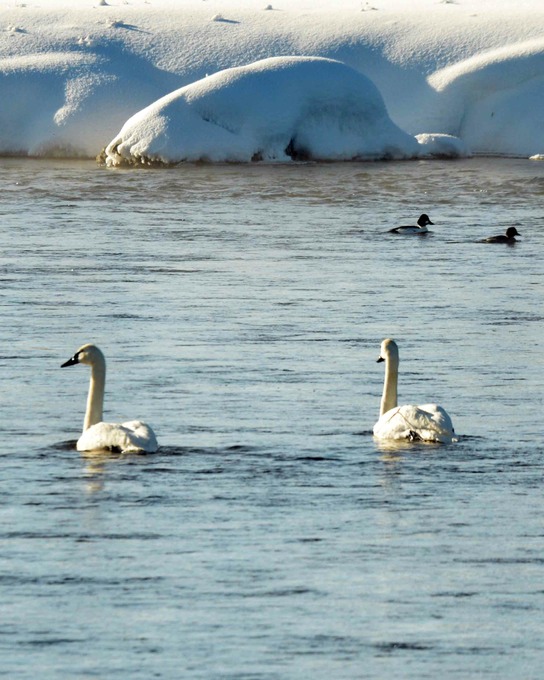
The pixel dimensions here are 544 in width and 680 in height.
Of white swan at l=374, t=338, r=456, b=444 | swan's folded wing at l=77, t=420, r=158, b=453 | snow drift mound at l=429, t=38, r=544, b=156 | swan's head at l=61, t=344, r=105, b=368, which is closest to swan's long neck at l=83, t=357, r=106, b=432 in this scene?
swan's head at l=61, t=344, r=105, b=368

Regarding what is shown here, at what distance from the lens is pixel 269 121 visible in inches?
2184

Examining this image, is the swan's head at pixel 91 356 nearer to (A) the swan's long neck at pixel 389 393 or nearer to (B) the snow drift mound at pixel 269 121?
(A) the swan's long neck at pixel 389 393

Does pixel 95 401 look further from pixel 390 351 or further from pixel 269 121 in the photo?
pixel 269 121

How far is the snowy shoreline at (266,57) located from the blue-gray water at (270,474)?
28.9 m

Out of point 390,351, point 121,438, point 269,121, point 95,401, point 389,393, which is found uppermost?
point 269,121

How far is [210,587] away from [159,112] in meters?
45.2

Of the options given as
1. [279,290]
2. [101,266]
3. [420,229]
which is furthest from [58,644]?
[420,229]

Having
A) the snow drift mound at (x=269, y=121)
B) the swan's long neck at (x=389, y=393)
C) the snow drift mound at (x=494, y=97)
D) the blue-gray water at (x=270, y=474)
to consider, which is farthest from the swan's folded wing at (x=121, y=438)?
the snow drift mound at (x=494, y=97)

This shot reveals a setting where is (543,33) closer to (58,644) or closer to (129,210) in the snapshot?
(129,210)

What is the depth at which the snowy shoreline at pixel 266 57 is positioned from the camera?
5675 centimetres

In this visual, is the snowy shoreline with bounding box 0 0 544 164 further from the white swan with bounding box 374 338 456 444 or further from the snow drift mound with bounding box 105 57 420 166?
the white swan with bounding box 374 338 456 444

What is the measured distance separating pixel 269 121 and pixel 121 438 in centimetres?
4338

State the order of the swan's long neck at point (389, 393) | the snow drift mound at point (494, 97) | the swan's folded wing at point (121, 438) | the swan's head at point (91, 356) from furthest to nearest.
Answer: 1. the snow drift mound at point (494, 97)
2. the swan's long neck at point (389, 393)
3. the swan's head at point (91, 356)
4. the swan's folded wing at point (121, 438)

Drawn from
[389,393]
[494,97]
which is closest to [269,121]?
[494,97]
